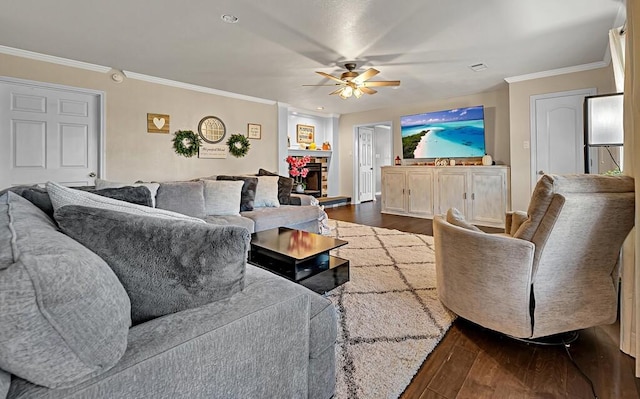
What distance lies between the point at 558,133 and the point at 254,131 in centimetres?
496

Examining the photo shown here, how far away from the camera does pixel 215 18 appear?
2768 mm

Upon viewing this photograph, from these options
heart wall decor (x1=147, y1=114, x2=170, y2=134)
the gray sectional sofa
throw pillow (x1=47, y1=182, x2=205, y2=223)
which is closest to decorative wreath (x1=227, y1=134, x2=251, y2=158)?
heart wall decor (x1=147, y1=114, x2=170, y2=134)

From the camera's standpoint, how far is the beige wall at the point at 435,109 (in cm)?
531

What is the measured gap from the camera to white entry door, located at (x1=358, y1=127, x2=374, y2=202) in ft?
26.1

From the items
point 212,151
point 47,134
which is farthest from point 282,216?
point 47,134

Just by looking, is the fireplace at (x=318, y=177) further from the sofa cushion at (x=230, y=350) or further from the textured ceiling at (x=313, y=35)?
the sofa cushion at (x=230, y=350)

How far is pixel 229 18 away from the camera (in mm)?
2760

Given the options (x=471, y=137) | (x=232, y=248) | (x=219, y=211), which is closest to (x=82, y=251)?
(x=232, y=248)

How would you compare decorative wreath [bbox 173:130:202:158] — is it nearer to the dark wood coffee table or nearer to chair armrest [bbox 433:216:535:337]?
the dark wood coffee table

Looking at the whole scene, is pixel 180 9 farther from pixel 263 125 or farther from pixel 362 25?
pixel 263 125

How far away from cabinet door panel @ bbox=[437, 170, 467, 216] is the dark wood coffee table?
3577mm

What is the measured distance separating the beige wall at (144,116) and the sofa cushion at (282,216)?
1.88m

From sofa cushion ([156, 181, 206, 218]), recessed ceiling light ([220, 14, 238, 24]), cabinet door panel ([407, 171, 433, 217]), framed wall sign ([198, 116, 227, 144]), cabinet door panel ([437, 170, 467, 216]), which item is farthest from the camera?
cabinet door panel ([407, 171, 433, 217])

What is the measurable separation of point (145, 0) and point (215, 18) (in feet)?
1.83
